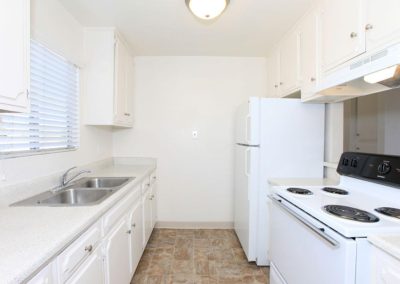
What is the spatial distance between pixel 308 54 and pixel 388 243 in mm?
1601

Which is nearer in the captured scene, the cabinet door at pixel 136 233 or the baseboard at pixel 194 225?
the cabinet door at pixel 136 233

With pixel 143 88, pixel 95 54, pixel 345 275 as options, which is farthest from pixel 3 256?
pixel 143 88

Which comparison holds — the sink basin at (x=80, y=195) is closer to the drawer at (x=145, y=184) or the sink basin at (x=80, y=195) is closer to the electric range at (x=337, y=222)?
the drawer at (x=145, y=184)

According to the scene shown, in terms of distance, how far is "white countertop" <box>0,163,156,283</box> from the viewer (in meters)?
0.74

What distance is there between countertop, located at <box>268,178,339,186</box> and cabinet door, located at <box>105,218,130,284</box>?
126cm

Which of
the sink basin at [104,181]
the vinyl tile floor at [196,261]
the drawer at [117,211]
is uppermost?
the sink basin at [104,181]

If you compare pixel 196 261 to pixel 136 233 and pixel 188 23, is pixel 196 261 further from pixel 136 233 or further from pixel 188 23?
pixel 188 23

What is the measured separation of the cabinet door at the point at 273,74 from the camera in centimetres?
276

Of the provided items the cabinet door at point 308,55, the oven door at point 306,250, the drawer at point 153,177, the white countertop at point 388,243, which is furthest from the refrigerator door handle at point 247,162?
the white countertop at point 388,243

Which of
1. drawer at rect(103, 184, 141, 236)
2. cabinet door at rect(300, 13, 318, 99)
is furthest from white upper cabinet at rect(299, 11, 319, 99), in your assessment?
drawer at rect(103, 184, 141, 236)

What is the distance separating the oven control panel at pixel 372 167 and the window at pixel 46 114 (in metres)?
2.18

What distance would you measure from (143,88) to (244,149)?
5.33ft

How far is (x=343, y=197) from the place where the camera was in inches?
58.7

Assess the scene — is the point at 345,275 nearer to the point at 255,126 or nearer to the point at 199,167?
the point at 255,126
